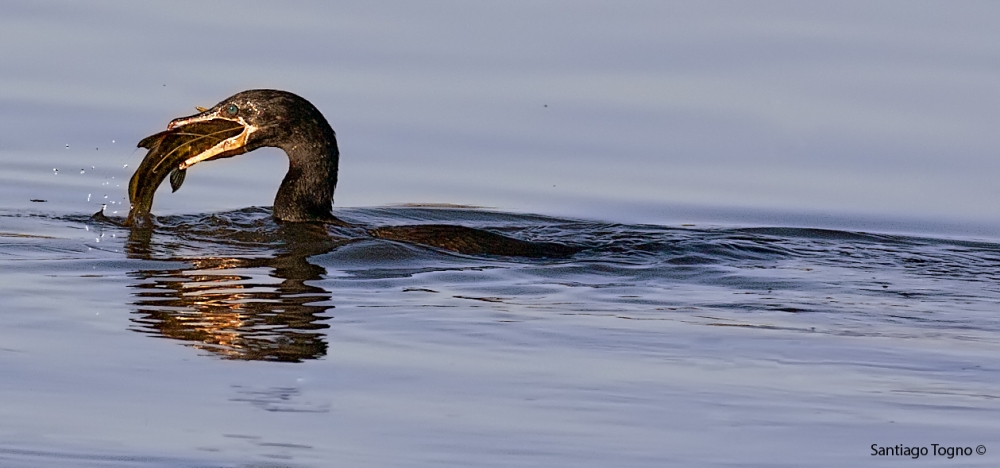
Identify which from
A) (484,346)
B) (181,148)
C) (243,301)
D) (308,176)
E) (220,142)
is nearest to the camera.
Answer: (484,346)

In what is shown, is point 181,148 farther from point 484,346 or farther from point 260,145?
point 484,346

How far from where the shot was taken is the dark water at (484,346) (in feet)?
21.5

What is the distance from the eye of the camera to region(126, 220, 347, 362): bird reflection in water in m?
8.12

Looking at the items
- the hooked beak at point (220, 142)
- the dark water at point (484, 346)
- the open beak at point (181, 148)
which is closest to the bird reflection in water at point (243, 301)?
the dark water at point (484, 346)

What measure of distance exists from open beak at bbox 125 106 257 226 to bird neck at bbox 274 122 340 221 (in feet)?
1.14

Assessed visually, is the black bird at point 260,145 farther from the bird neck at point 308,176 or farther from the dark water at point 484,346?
the dark water at point 484,346

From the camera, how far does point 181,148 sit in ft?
38.5

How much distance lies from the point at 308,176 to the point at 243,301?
2910mm

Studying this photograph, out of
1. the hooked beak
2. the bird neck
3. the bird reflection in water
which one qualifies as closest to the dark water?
Result: the bird reflection in water

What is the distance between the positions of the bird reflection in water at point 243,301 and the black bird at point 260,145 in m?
0.44

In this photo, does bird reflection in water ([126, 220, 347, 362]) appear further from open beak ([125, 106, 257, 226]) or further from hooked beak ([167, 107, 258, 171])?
hooked beak ([167, 107, 258, 171])

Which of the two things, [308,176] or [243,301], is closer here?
[243,301]

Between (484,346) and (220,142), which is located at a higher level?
(220,142)

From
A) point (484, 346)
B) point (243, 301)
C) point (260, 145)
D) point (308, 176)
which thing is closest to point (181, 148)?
point (260, 145)
